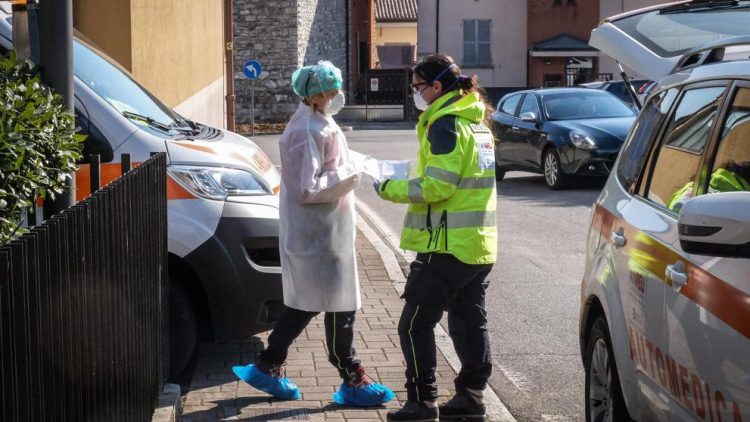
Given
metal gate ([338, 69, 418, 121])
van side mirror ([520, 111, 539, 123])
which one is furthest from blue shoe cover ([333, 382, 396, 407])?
metal gate ([338, 69, 418, 121])

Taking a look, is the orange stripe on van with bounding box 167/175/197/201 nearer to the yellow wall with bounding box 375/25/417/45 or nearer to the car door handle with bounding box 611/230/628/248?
the car door handle with bounding box 611/230/628/248

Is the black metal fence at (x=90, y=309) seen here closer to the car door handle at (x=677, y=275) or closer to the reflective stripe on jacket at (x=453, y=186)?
the reflective stripe on jacket at (x=453, y=186)

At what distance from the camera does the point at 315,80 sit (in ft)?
20.3

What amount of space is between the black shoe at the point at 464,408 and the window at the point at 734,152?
2.14 meters

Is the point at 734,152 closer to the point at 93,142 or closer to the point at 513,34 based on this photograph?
the point at 93,142

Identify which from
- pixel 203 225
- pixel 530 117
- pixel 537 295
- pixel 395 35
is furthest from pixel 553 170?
pixel 395 35

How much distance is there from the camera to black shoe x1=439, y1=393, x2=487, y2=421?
5965mm

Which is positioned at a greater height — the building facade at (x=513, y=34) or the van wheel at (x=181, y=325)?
the building facade at (x=513, y=34)

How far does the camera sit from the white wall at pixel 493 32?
55.3 meters

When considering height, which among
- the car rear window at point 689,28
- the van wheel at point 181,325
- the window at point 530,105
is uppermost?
the car rear window at point 689,28

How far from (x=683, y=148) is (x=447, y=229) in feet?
4.65

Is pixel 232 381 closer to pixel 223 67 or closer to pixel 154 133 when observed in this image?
pixel 154 133

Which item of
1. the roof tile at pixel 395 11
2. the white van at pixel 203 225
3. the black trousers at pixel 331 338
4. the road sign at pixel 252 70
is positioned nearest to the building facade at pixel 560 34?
the road sign at pixel 252 70

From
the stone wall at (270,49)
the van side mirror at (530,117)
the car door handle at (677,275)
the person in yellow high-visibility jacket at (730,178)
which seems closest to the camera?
the car door handle at (677,275)
